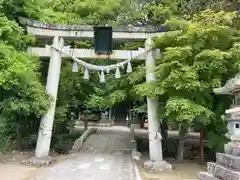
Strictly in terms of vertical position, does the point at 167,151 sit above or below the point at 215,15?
below

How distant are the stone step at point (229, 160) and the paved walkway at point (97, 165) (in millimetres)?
4839

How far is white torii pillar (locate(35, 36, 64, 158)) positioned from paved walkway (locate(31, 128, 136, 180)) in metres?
1.19

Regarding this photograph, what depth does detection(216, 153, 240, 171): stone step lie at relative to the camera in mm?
7105

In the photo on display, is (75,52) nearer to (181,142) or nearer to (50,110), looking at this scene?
(50,110)

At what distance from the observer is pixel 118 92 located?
16969mm

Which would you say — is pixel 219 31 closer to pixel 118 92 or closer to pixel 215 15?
pixel 215 15

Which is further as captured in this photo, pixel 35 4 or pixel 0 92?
pixel 35 4

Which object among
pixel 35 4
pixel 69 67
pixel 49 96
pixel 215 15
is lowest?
pixel 49 96

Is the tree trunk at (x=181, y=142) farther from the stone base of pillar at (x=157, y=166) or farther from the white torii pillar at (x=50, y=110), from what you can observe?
the white torii pillar at (x=50, y=110)

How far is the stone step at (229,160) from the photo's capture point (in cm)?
711

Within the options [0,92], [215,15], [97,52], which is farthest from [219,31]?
[0,92]

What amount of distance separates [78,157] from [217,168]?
33.1 feet

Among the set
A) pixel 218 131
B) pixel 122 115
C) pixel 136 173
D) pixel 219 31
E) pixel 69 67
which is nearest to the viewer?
pixel 136 173

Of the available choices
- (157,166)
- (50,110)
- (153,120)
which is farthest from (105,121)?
(157,166)
